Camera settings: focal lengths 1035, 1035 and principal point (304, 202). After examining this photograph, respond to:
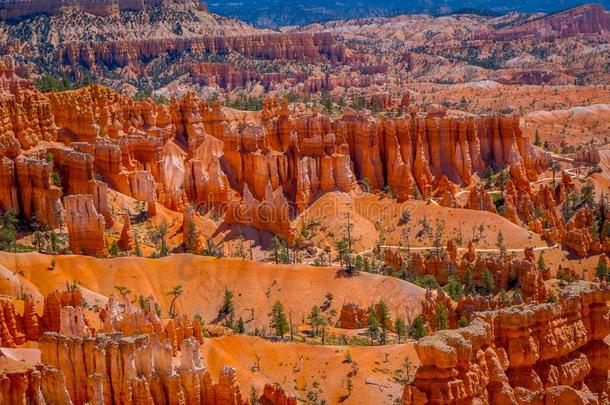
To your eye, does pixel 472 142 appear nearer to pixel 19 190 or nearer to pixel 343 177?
pixel 343 177

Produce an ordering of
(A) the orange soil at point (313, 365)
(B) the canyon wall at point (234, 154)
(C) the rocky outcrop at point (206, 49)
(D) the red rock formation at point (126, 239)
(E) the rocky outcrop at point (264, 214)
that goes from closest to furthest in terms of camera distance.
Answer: (A) the orange soil at point (313, 365) < (D) the red rock formation at point (126, 239) < (B) the canyon wall at point (234, 154) < (E) the rocky outcrop at point (264, 214) < (C) the rocky outcrop at point (206, 49)

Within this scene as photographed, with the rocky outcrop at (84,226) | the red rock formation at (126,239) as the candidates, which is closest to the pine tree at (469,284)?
the red rock formation at (126,239)

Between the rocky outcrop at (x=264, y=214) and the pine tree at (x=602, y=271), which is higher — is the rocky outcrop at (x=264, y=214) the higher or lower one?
the higher one

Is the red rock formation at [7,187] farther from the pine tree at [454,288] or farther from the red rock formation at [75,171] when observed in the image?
the pine tree at [454,288]

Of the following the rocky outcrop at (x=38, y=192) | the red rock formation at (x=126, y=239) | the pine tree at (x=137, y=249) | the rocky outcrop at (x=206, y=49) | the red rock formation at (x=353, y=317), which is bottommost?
the red rock formation at (x=353, y=317)

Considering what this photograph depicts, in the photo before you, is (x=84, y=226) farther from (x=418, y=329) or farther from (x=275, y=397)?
(x=275, y=397)

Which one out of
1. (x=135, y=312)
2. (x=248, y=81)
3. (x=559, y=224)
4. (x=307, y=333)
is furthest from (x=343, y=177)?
(x=248, y=81)

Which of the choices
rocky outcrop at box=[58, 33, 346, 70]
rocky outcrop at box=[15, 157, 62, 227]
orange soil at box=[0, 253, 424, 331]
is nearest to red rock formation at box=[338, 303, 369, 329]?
orange soil at box=[0, 253, 424, 331]
